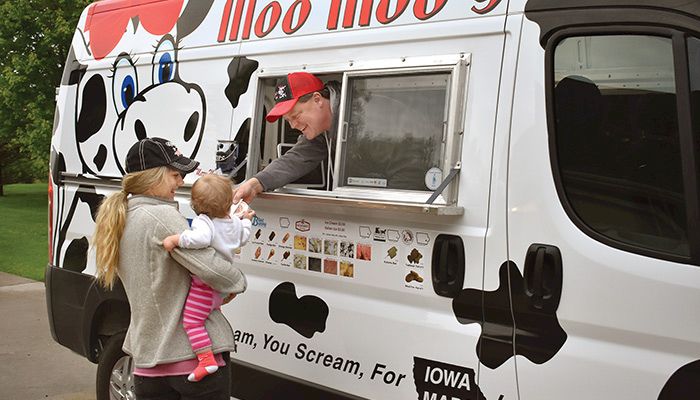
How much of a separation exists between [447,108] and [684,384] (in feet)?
4.16

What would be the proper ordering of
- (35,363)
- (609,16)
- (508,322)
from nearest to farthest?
1. (609,16)
2. (508,322)
3. (35,363)

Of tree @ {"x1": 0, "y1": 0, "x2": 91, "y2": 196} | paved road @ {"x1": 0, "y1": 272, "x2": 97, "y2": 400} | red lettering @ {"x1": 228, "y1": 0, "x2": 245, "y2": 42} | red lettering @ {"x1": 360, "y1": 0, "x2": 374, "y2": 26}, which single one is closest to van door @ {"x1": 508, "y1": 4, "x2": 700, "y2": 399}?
red lettering @ {"x1": 360, "y1": 0, "x2": 374, "y2": 26}

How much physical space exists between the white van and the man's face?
0.53 ft

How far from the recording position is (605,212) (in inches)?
101

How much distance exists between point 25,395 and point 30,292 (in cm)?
417

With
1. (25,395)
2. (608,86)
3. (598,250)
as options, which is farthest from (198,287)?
(25,395)

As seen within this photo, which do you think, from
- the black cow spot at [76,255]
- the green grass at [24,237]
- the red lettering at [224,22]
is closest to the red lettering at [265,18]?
the red lettering at [224,22]

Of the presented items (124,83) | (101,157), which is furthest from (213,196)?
(101,157)

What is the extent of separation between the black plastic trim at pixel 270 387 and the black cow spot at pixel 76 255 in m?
1.48

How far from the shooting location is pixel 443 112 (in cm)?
292

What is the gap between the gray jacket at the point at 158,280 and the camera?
2.93 metres

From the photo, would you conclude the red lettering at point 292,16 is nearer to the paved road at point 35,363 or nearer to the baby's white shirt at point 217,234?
the baby's white shirt at point 217,234

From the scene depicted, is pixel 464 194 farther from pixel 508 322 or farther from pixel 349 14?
pixel 349 14

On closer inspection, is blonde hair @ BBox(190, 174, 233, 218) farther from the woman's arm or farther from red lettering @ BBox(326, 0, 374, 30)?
red lettering @ BBox(326, 0, 374, 30)
